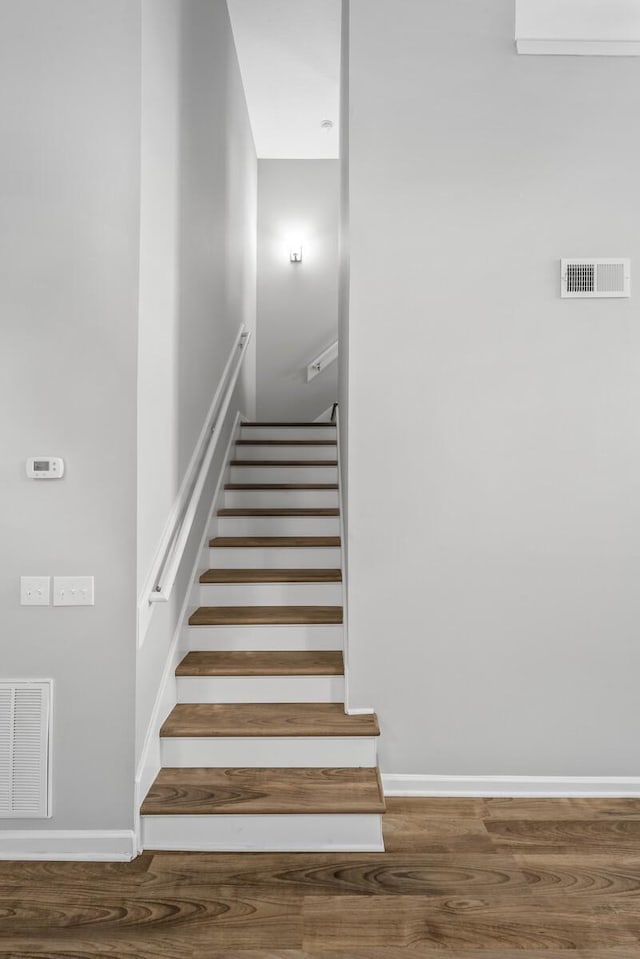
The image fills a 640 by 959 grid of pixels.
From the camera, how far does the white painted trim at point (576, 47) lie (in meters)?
2.49

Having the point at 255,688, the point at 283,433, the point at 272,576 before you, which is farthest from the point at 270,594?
the point at 283,433

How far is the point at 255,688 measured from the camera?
2.57 meters

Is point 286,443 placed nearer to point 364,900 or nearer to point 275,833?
point 275,833

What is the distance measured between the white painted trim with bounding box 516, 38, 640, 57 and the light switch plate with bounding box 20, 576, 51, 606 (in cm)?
280

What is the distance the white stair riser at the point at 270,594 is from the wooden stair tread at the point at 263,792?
84 cm

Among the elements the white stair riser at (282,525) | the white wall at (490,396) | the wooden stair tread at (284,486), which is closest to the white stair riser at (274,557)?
the white stair riser at (282,525)

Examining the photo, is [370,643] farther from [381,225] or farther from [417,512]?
[381,225]

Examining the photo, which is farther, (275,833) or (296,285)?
(296,285)

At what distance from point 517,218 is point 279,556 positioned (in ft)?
6.41

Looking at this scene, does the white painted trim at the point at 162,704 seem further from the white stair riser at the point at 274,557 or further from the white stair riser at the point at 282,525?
the white stair riser at the point at 282,525

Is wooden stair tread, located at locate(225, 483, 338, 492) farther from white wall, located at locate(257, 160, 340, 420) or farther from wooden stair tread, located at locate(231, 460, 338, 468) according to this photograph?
white wall, located at locate(257, 160, 340, 420)

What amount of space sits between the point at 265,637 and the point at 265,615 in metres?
0.11

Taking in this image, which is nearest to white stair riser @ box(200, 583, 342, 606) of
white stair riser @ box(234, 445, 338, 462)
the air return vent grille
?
the air return vent grille

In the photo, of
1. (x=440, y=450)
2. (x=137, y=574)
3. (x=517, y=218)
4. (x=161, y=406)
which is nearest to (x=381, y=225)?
(x=517, y=218)
